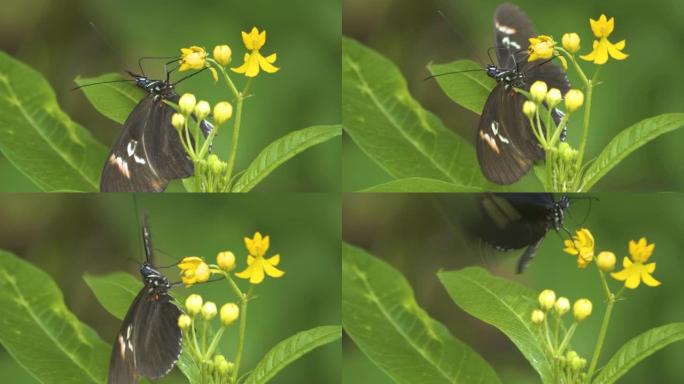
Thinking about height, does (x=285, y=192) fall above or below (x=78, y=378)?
above

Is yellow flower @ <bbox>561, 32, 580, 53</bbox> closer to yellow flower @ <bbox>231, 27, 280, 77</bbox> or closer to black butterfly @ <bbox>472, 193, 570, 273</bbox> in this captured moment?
black butterfly @ <bbox>472, 193, 570, 273</bbox>

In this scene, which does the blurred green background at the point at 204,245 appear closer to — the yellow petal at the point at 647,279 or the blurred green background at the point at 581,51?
the blurred green background at the point at 581,51

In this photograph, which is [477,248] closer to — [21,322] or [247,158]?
[247,158]

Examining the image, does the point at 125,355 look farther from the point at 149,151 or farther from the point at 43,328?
the point at 149,151

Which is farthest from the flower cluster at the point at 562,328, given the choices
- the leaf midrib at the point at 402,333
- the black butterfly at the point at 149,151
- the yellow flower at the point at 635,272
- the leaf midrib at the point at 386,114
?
the black butterfly at the point at 149,151

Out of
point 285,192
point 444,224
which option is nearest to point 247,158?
point 285,192

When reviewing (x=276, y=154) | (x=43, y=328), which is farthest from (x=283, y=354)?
(x=43, y=328)
